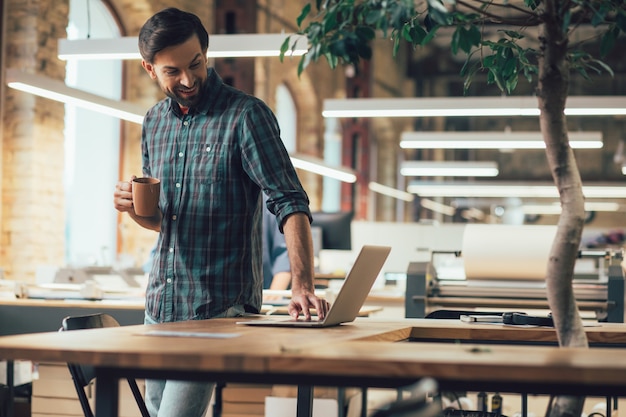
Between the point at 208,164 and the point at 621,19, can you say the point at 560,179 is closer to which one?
the point at 621,19

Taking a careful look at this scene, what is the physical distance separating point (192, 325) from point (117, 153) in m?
7.17

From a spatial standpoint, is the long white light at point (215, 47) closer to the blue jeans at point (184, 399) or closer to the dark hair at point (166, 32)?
the dark hair at point (166, 32)

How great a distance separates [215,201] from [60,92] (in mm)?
3494

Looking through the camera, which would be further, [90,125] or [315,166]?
[315,166]

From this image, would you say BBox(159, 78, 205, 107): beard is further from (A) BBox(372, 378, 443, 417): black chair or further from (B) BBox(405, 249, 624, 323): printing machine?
(B) BBox(405, 249, 624, 323): printing machine

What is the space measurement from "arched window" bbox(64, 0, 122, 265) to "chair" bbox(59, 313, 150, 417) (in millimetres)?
5350

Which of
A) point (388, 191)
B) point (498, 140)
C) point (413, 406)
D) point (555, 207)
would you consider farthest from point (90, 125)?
point (555, 207)

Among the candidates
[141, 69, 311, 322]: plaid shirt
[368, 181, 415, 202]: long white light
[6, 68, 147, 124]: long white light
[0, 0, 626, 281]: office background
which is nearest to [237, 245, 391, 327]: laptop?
[141, 69, 311, 322]: plaid shirt

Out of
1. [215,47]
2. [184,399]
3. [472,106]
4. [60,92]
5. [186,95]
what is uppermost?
[215,47]

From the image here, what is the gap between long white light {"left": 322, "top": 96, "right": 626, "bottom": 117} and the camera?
6.91m

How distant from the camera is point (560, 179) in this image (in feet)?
6.38

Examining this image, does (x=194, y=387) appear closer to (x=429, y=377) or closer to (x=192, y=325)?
(x=192, y=325)

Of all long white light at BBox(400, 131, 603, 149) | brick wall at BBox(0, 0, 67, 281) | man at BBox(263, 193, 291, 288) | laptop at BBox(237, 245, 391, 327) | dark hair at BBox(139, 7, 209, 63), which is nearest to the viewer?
laptop at BBox(237, 245, 391, 327)

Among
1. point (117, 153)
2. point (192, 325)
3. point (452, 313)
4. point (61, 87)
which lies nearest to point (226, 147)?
point (192, 325)
